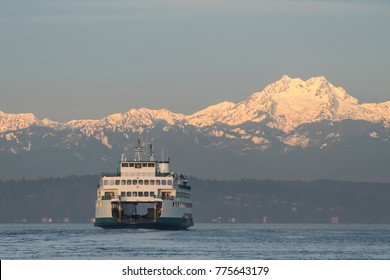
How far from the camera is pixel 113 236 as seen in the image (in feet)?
612

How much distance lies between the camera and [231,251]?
145 m

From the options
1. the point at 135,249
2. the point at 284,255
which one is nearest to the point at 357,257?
the point at 284,255

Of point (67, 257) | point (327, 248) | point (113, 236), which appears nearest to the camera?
point (67, 257)

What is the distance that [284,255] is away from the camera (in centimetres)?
13750

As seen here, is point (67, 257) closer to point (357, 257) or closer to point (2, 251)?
point (2, 251)
